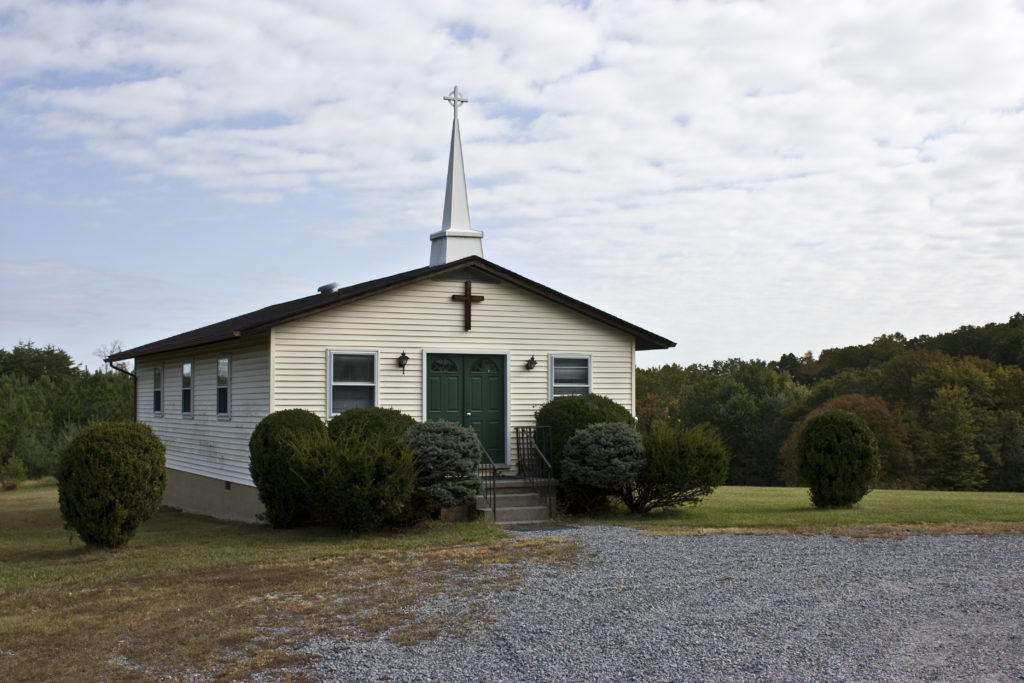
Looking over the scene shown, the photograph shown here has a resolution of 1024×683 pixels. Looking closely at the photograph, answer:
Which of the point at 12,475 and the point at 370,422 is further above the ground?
the point at 370,422

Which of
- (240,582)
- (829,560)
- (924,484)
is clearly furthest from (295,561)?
(924,484)

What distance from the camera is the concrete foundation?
16375 millimetres

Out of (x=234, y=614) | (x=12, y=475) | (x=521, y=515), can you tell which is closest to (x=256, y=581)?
(x=234, y=614)

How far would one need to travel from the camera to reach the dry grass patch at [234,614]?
6703mm

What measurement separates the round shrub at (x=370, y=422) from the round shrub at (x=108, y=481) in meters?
2.72

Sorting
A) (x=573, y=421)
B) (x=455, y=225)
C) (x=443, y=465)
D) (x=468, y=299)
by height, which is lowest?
(x=443, y=465)

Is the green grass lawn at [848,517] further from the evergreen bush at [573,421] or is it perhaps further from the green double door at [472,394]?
the green double door at [472,394]

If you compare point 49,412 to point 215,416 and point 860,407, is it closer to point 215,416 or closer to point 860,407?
point 215,416

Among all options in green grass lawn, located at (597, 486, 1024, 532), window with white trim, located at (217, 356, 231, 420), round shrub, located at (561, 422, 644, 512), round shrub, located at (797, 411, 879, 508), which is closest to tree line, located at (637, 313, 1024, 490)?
green grass lawn, located at (597, 486, 1024, 532)

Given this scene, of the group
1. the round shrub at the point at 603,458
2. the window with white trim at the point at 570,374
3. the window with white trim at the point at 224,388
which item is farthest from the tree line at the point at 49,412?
the round shrub at the point at 603,458

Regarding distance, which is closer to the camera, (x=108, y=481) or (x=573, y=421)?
(x=108, y=481)

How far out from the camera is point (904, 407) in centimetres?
5612

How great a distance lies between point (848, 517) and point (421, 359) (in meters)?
7.06

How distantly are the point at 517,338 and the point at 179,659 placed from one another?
10.6 metres
